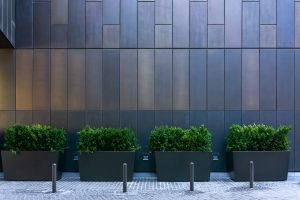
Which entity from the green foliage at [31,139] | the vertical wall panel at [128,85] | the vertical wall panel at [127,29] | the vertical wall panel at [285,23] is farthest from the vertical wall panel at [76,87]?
the vertical wall panel at [285,23]

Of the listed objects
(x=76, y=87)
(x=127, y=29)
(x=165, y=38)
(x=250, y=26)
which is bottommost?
(x=76, y=87)

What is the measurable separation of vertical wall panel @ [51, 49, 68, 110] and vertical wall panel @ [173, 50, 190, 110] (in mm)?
4023

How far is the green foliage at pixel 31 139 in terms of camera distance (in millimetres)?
15938

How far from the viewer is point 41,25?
1764 centimetres

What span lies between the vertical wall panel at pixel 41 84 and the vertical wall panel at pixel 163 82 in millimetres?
4019

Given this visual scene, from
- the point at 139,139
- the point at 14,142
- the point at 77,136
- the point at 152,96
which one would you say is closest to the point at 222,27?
the point at 152,96

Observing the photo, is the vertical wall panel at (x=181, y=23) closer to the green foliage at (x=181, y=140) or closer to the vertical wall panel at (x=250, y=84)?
the vertical wall panel at (x=250, y=84)

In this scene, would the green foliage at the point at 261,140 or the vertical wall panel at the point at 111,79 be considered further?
the vertical wall panel at the point at 111,79

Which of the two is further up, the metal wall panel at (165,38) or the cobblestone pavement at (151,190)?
the metal wall panel at (165,38)

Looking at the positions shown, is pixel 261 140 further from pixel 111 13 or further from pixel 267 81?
pixel 111 13

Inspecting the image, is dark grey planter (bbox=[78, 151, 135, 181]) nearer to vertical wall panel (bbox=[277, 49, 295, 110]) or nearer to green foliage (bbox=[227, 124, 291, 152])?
green foliage (bbox=[227, 124, 291, 152])

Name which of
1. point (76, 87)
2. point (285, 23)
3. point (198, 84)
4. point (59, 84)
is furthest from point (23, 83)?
point (285, 23)

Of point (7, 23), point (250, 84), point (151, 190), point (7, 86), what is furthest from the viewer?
point (250, 84)

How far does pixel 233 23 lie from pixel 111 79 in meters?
4.99
